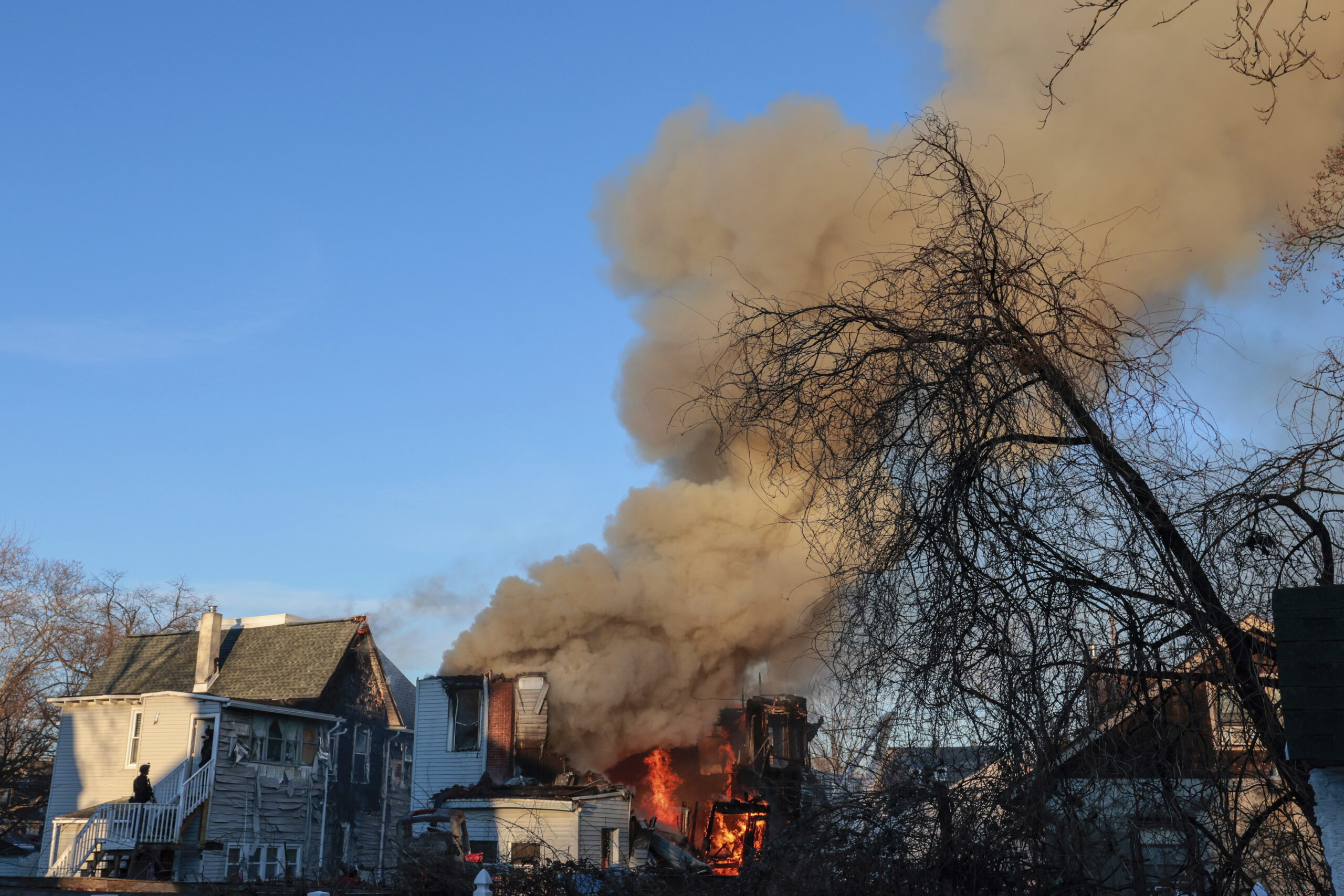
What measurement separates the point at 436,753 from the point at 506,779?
257 cm

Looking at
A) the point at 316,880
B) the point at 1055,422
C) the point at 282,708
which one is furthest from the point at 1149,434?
the point at 282,708

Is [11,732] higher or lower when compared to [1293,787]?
higher

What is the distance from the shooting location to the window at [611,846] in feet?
82.5

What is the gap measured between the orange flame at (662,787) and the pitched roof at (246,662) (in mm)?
9177

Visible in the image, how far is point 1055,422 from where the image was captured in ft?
22.2

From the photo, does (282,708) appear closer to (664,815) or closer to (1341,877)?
(664,815)

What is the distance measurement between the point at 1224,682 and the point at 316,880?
11204mm

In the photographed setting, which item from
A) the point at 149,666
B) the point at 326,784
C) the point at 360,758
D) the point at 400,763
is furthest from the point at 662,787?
the point at 149,666

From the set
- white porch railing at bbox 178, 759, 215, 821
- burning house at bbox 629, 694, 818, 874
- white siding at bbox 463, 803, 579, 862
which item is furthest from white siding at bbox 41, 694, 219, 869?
burning house at bbox 629, 694, 818, 874

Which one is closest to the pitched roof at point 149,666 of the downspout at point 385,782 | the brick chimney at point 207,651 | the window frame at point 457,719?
the brick chimney at point 207,651

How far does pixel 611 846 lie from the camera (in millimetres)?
25344

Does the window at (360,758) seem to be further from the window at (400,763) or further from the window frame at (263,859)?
the window frame at (263,859)

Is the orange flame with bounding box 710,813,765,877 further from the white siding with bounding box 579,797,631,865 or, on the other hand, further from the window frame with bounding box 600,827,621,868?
the window frame with bounding box 600,827,621,868

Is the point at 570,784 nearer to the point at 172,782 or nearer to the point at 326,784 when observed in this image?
the point at 326,784
